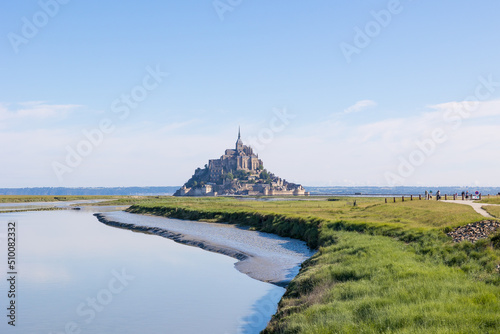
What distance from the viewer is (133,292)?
18.3 metres

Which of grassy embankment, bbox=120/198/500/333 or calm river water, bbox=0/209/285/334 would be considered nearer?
grassy embankment, bbox=120/198/500/333

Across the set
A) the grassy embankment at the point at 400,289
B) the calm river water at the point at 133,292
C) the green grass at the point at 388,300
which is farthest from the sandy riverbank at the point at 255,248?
the green grass at the point at 388,300

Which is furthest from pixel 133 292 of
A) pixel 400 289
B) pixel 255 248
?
pixel 255 248

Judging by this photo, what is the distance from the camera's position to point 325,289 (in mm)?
12570

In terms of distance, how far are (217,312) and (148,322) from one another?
7.94ft

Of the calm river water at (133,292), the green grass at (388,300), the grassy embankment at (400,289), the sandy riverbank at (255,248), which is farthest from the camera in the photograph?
the sandy riverbank at (255,248)

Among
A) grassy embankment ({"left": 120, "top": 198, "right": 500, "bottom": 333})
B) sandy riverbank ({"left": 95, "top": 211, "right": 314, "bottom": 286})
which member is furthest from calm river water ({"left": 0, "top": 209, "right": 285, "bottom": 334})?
grassy embankment ({"left": 120, "top": 198, "right": 500, "bottom": 333})

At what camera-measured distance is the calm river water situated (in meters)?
14.0

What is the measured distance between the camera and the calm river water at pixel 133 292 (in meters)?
14.0

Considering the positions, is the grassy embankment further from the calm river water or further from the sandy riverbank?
the sandy riverbank

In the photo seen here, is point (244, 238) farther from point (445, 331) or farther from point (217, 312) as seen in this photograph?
point (445, 331)

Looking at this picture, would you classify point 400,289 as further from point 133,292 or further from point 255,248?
point 255,248

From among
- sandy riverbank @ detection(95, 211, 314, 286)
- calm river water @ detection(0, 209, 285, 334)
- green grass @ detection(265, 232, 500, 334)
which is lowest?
calm river water @ detection(0, 209, 285, 334)

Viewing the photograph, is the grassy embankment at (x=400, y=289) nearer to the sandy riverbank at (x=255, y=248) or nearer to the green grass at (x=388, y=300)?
the green grass at (x=388, y=300)
